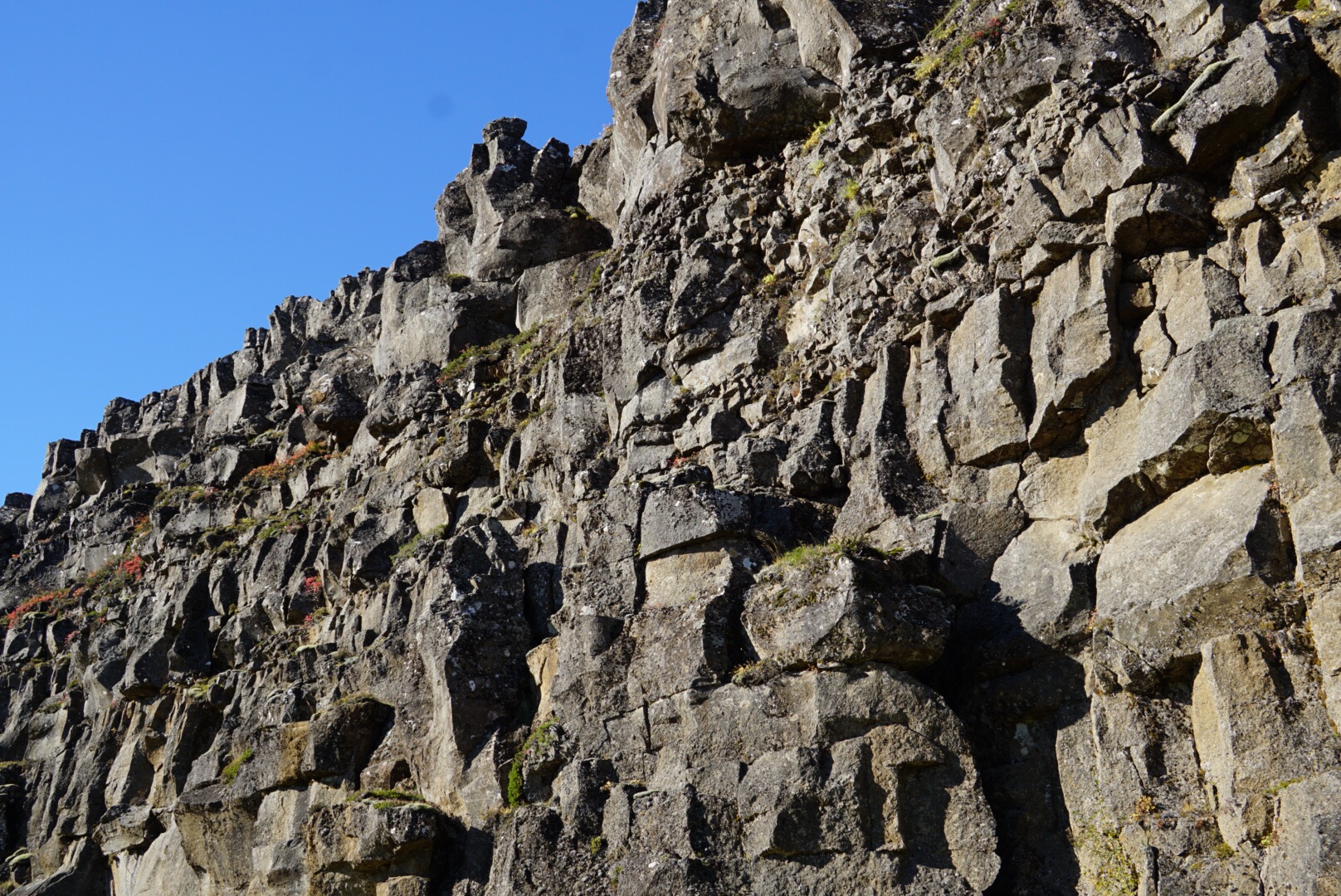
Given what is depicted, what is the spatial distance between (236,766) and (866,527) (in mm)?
14670

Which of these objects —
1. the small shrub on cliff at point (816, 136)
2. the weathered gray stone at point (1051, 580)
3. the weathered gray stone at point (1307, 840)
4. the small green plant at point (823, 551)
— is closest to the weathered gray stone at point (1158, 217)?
the weathered gray stone at point (1051, 580)

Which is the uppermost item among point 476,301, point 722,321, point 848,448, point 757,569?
point 476,301

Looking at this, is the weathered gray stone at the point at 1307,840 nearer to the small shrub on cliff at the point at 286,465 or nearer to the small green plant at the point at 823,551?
the small green plant at the point at 823,551

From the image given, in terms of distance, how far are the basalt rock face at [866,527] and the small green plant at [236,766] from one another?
0.48ft

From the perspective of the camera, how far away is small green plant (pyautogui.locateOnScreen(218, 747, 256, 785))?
25219 mm

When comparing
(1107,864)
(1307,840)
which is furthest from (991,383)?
(1307,840)

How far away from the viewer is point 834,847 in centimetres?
1520

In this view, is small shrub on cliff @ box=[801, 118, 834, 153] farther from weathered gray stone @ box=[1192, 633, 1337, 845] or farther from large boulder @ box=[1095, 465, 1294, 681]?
weathered gray stone @ box=[1192, 633, 1337, 845]

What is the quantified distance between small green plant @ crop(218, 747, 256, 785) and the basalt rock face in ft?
0.48

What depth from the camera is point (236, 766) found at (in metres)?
25.6

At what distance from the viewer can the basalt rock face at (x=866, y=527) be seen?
14.1m

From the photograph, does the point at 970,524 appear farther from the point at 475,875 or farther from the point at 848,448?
the point at 475,875

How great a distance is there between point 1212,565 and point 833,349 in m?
8.88

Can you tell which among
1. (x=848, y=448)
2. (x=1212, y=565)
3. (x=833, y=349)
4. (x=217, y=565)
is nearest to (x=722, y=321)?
(x=833, y=349)
